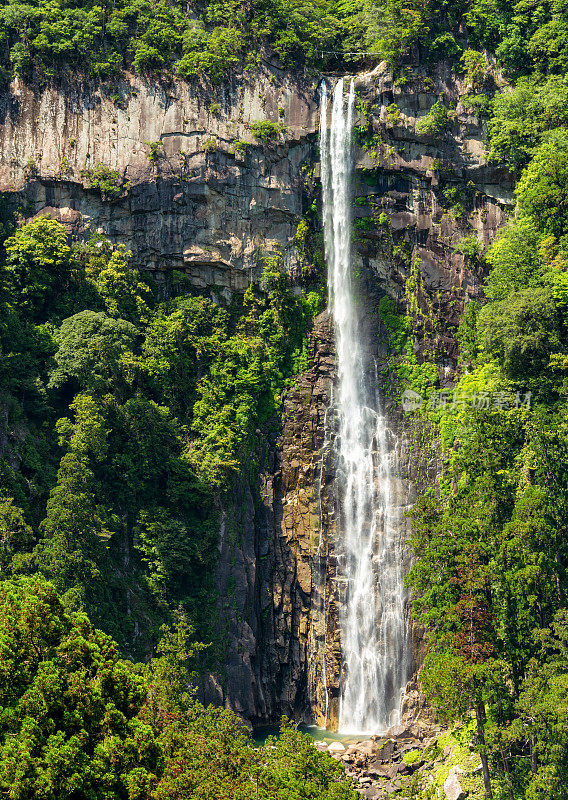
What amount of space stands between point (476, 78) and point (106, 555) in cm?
2089

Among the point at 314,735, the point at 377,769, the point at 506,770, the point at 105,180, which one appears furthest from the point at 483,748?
the point at 105,180

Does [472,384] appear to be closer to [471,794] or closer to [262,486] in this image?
[262,486]

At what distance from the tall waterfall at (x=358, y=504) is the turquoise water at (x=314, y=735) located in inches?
27.3

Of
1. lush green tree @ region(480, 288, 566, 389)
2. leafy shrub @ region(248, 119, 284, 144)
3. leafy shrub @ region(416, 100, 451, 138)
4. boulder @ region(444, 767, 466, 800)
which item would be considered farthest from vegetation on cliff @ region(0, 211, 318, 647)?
A: boulder @ region(444, 767, 466, 800)

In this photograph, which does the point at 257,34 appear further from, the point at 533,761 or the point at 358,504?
the point at 533,761

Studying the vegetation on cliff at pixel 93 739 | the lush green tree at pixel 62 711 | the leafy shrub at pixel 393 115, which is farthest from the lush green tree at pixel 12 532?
the leafy shrub at pixel 393 115

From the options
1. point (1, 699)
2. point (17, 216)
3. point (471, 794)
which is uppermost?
point (17, 216)

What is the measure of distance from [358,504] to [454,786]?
10.8 metres

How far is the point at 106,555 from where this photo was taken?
2872cm

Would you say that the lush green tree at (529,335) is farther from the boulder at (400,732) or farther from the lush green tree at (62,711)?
the lush green tree at (62,711)

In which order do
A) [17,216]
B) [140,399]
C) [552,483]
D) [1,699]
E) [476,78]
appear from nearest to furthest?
[1,699], [552,483], [140,399], [17,216], [476,78]

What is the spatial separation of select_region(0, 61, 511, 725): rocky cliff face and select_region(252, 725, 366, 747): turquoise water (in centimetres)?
55

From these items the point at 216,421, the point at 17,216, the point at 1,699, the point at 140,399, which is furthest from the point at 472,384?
the point at 1,699

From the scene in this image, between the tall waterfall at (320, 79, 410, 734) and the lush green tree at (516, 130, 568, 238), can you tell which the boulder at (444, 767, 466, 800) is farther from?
the lush green tree at (516, 130, 568, 238)
